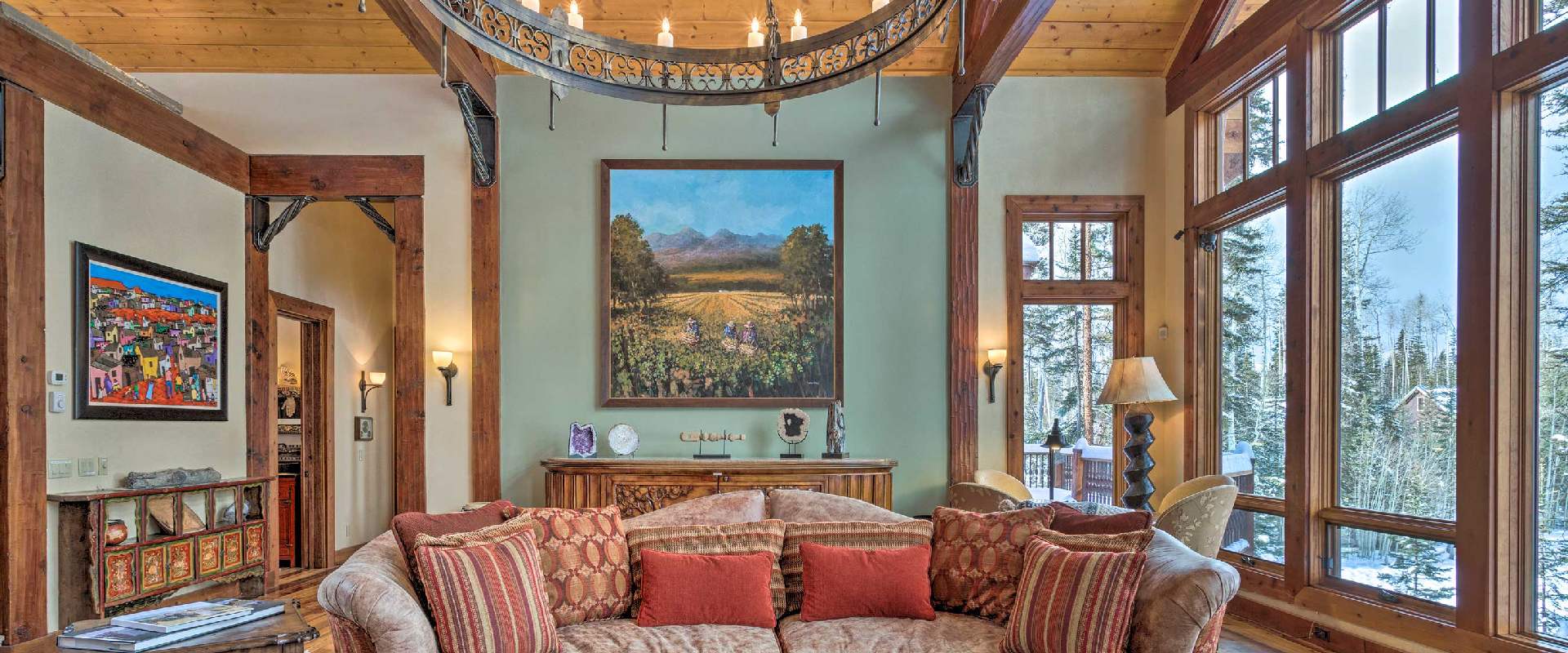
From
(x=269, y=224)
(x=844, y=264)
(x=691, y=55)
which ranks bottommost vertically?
(x=844, y=264)

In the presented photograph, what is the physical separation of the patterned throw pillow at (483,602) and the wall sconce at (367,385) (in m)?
5.48

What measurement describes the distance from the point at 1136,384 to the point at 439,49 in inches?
166

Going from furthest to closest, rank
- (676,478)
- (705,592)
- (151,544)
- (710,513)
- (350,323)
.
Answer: (350,323), (676,478), (151,544), (710,513), (705,592)

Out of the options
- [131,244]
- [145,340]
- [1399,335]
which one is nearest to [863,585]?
[1399,335]

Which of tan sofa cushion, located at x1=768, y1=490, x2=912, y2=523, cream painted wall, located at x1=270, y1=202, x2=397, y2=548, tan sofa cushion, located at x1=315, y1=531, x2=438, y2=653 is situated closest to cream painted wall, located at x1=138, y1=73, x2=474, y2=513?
cream painted wall, located at x1=270, y1=202, x2=397, y2=548

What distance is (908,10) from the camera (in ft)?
8.53

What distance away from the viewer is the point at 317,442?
7211 millimetres

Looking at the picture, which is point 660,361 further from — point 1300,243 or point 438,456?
point 1300,243

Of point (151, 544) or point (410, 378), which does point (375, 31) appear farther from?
point (151, 544)

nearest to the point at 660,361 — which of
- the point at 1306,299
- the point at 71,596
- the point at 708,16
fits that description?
the point at 708,16

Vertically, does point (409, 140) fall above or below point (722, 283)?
above

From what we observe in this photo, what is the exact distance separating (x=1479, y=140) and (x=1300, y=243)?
117cm

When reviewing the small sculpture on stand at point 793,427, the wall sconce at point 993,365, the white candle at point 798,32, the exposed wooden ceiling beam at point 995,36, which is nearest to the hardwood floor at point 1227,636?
the wall sconce at point 993,365

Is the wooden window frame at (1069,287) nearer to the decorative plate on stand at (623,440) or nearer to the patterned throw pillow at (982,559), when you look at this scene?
the decorative plate on stand at (623,440)
